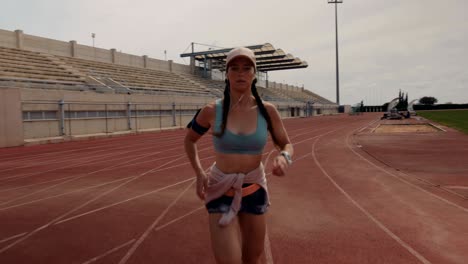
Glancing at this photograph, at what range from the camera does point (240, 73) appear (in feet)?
7.32

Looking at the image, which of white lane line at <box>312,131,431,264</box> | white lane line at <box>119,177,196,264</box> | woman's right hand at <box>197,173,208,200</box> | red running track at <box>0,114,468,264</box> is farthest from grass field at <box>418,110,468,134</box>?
woman's right hand at <box>197,173,208,200</box>

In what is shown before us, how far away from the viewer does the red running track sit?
13.1ft

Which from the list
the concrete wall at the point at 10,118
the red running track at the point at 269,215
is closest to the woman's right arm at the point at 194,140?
the red running track at the point at 269,215

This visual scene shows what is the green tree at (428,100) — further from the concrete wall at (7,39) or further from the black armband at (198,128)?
the black armband at (198,128)

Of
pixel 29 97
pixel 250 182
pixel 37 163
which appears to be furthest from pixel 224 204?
pixel 29 97

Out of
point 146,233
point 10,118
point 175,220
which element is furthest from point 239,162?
point 10,118

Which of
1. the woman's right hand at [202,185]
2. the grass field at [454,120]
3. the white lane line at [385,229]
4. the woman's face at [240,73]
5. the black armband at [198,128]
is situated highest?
the woman's face at [240,73]

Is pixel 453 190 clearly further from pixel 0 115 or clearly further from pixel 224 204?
pixel 0 115

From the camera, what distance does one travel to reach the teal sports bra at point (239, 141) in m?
2.18

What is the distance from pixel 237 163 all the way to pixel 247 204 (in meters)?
0.28

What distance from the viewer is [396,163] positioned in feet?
33.3

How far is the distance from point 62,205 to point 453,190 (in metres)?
7.88

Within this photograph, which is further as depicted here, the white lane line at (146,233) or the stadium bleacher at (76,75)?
the stadium bleacher at (76,75)

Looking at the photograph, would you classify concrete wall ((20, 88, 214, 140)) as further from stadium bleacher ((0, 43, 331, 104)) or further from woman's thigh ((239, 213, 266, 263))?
woman's thigh ((239, 213, 266, 263))
